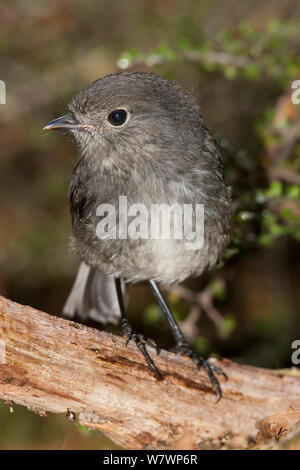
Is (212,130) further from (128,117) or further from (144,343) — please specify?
(144,343)

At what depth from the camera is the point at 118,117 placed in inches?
125

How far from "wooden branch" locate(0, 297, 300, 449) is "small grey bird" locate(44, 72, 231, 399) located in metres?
0.12

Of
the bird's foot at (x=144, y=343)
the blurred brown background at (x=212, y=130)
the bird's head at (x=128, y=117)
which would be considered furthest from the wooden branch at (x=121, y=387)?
the bird's head at (x=128, y=117)

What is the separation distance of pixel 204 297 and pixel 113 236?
1.42m

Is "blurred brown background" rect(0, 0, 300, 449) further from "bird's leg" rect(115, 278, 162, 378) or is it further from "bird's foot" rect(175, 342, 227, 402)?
"bird's leg" rect(115, 278, 162, 378)

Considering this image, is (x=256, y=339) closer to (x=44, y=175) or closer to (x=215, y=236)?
(x=215, y=236)

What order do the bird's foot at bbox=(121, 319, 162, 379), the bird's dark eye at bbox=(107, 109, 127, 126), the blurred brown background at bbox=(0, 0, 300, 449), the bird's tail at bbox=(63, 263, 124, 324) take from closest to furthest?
the bird's foot at bbox=(121, 319, 162, 379) < the bird's dark eye at bbox=(107, 109, 127, 126) < the blurred brown background at bbox=(0, 0, 300, 449) < the bird's tail at bbox=(63, 263, 124, 324)

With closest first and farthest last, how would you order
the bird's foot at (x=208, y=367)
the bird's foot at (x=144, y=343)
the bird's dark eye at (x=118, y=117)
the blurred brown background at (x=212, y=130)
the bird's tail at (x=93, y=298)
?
1. the bird's foot at (x=144, y=343)
2. the bird's dark eye at (x=118, y=117)
3. the bird's foot at (x=208, y=367)
4. the blurred brown background at (x=212, y=130)
5. the bird's tail at (x=93, y=298)

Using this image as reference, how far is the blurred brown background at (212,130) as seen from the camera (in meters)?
4.07

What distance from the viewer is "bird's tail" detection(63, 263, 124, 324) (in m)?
4.23

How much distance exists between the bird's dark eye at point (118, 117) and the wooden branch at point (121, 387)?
1.13 metres

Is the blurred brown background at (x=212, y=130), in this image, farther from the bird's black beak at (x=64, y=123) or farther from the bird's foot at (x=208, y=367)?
the bird's black beak at (x=64, y=123)

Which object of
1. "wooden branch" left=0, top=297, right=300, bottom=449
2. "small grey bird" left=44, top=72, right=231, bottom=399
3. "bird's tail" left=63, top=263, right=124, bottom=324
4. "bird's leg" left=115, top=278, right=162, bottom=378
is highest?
"small grey bird" left=44, top=72, right=231, bottom=399

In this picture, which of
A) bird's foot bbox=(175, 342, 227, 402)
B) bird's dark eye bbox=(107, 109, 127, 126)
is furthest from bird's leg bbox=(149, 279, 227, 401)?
bird's dark eye bbox=(107, 109, 127, 126)
